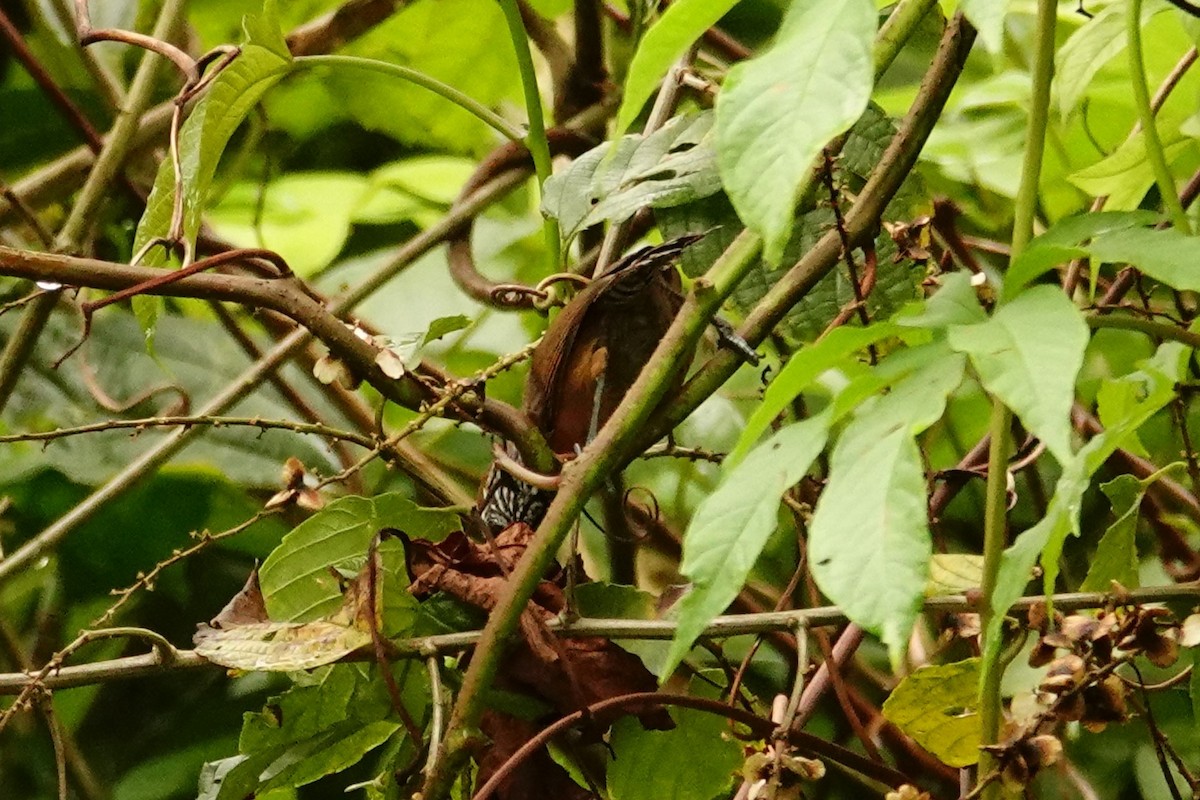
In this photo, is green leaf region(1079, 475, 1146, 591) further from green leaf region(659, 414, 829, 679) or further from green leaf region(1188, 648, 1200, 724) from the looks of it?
green leaf region(659, 414, 829, 679)

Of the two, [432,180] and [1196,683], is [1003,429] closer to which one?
[1196,683]

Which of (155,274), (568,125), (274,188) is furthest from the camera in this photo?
(274,188)

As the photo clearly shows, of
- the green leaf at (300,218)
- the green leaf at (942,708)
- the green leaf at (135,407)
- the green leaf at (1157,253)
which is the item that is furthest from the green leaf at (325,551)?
the green leaf at (300,218)

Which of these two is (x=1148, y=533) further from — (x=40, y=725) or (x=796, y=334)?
(x=40, y=725)

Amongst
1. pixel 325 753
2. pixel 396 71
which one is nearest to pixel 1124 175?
pixel 396 71

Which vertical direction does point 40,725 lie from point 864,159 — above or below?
below

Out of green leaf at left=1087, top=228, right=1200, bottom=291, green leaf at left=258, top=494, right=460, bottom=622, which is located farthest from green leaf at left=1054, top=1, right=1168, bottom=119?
green leaf at left=258, top=494, right=460, bottom=622

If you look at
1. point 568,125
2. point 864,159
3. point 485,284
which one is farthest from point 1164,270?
point 568,125
